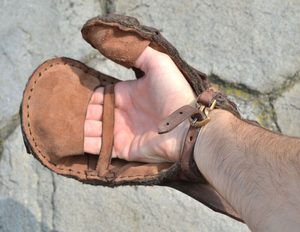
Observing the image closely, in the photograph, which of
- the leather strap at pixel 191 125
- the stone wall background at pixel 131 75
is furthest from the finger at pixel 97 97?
the stone wall background at pixel 131 75

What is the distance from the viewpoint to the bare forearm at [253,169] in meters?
0.99

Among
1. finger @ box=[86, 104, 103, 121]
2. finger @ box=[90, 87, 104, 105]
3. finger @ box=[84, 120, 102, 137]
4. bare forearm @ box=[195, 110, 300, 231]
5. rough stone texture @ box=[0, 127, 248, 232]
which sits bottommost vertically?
rough stone texture @ box=[0, 127, 248, 232]

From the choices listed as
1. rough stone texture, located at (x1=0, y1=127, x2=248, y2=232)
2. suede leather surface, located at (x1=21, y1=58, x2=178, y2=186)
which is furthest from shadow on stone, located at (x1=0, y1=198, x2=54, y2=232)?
suede leather surface, located at (x1=21, y1=58, x2=178, y2=186)

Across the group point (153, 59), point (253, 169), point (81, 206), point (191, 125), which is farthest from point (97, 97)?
point (253, 169)

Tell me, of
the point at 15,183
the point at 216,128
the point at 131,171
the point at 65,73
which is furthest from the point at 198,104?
the point at 15,183

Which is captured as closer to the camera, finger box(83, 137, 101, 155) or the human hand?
the human hand

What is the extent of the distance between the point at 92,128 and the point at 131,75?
0.44 metres

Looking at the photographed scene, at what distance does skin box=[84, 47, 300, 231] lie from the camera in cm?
101

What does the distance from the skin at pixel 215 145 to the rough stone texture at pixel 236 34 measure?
1.52 ft

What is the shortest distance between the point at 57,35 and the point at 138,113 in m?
A: 0.58

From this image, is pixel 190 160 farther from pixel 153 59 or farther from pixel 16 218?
pixel 16 218

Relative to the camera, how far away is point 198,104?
1.29m

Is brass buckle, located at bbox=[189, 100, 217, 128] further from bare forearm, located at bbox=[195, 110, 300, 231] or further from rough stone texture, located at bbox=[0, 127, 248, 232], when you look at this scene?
A: rough stone texture, located at bbox=[0, 127, 248, 232]

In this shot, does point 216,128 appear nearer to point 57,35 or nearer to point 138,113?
point 138,113
